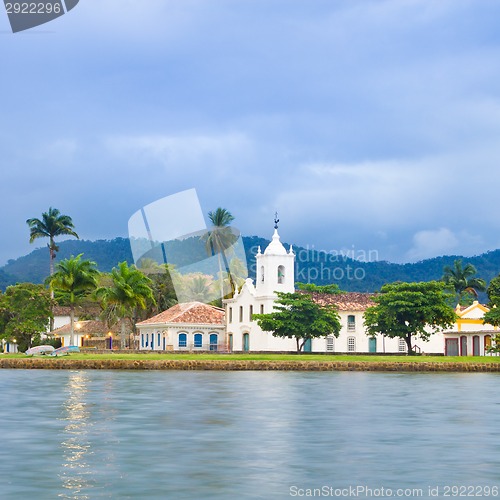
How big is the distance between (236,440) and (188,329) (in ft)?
228

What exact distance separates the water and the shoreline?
18.6m

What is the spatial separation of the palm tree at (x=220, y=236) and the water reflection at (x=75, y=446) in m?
79.1

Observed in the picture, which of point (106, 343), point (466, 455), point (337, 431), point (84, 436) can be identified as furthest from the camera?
point (106, 343)

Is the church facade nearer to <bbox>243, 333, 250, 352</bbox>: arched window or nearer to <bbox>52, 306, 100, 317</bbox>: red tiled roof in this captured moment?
<bbox>243, 333, 250, 352</bbox>: arched window

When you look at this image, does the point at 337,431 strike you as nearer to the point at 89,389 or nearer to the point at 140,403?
the point at 140,403

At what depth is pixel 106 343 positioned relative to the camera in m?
109

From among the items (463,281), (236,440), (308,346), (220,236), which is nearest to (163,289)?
(220,236)

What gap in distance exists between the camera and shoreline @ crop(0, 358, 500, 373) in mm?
65125

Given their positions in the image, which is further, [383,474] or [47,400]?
[47,400]

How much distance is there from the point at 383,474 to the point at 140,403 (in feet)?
58.4

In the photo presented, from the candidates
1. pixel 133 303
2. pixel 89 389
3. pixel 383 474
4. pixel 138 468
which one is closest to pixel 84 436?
pixel 138 468

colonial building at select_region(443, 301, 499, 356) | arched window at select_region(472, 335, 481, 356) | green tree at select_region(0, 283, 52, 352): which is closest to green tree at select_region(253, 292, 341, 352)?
colonial building at select_region(443, 301, 499, 356)

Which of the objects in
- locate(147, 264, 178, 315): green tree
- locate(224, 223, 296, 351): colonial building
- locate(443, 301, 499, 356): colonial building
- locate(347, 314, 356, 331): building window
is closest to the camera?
locate(224, 223, 296, 351): colonial building

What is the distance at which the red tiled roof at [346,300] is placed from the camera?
291 ft
